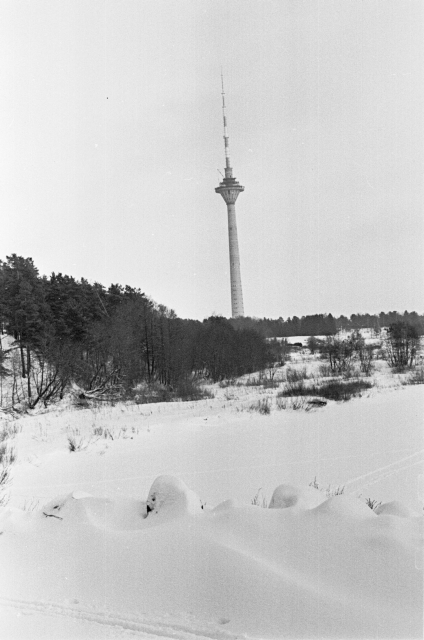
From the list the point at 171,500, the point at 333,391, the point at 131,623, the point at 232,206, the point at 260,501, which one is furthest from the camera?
the point at 232,206

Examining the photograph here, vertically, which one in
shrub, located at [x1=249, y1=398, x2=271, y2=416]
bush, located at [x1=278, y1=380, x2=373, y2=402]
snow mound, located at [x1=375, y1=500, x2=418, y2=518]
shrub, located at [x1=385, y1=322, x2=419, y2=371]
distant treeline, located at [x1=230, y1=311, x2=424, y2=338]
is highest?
distant treeline, located at [x1=230, y1=311, x2=424, y2=338]

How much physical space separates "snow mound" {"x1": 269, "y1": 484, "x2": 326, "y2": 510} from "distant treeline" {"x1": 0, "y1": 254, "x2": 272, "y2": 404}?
83.6 feet

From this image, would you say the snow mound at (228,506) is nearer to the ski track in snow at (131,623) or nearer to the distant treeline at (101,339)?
the ski track in snow at (131,623)

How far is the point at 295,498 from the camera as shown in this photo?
5.12 metres

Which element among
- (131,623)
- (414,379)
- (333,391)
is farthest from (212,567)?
(414,379)

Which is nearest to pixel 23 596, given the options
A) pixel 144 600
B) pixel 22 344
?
pixel 144 600

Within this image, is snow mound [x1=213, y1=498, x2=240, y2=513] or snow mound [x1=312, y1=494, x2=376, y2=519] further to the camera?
snow mound [x1=213, y1=498, x2=240, y2=513]

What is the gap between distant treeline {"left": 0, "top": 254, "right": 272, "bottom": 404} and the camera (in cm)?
3231

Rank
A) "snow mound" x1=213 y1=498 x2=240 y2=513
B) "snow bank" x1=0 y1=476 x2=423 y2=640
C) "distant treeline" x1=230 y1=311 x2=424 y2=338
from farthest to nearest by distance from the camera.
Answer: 1. "distant treeline" x1=230 y1=311 x2=424 y2=338
2. "snow mound" x1=213 y1=498 x2=240 y2=513
3. "snow bank" x1=0 y1=476 x2=423 y2=640

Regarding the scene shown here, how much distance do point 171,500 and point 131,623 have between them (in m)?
1.88

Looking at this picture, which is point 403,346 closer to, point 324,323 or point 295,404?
point 295,404

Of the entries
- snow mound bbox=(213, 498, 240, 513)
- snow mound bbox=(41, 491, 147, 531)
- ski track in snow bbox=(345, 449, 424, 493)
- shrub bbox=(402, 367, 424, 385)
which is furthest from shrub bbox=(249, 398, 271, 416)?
snow mound bbox=(213, 498, 240, 513)

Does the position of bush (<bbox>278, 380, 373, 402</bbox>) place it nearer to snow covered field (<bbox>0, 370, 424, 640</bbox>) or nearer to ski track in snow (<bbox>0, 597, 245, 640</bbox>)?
snow covered field (<bbox>0, 370, 424, 640</bbox>)

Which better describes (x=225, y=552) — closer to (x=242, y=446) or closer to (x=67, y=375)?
(x=242, y=446)
